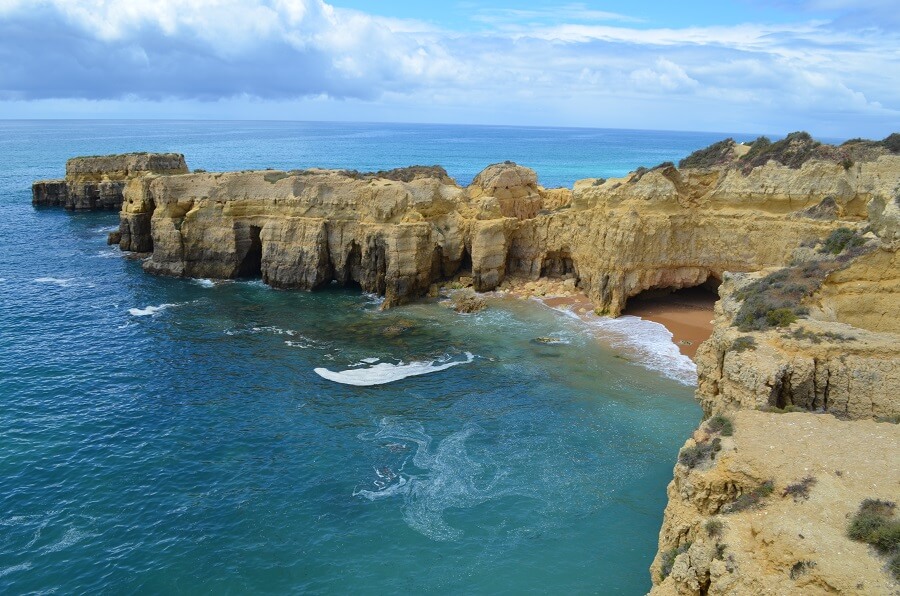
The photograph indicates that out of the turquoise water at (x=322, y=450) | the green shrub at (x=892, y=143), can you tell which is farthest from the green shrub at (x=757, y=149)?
the turquoise water at (x=322, y=450)

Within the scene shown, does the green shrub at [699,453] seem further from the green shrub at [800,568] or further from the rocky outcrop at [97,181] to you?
the rocky outcrop at [97,181]

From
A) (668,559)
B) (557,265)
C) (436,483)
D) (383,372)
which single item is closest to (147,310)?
(383,372)

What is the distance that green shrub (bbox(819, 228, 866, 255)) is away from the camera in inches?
1139

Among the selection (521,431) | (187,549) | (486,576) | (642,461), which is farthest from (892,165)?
(187,549)

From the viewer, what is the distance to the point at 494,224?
52.0 m

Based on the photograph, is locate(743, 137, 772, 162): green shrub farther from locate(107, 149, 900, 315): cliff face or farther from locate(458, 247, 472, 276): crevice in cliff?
locate(458, 247, 472, 276): crevice in cliff

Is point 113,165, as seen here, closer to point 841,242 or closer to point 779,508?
point 841,242

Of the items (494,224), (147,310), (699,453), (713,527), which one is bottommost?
(147,310)

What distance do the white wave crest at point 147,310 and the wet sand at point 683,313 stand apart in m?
35.8

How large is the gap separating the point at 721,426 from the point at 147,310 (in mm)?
44936

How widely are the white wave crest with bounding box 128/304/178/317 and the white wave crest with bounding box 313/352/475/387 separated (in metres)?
18.2

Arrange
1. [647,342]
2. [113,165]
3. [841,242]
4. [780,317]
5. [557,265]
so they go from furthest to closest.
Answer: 1. [113,165]
2. [557,265]
3. [647,342]
4. [841,242]
5. [780,317]

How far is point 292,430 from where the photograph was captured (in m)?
31.1

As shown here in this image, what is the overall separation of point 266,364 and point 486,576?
2247cm
